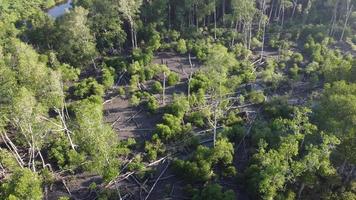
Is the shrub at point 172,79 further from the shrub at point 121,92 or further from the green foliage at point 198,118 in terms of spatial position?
the green foliage at point 198,118

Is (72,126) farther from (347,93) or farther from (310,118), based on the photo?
(347,93)

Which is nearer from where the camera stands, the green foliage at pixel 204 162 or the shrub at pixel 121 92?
the green foliage at pixel 204 162

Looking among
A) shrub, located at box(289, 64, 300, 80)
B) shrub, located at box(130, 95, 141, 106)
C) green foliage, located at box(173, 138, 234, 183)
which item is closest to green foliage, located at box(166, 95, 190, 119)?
shrub, located at box(130, 95, 141, 106)

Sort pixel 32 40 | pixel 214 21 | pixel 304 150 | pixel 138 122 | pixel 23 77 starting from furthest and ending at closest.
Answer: pixel 214 21 < pixel 32 40 < pixel 138 122 < pixel 23 77 < pixel 304 150

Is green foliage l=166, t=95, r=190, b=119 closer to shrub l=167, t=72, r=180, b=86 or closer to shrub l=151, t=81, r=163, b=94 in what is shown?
shrub l=151, t=81, r=163, b=94

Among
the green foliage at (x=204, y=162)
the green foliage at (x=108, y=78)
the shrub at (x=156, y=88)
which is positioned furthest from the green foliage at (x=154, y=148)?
the green foliage at (x=108, y=78)

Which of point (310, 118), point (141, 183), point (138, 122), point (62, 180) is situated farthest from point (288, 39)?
point (62, 180)

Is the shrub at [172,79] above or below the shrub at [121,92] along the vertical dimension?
above

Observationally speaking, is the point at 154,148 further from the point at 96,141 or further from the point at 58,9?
the point at 58,9
